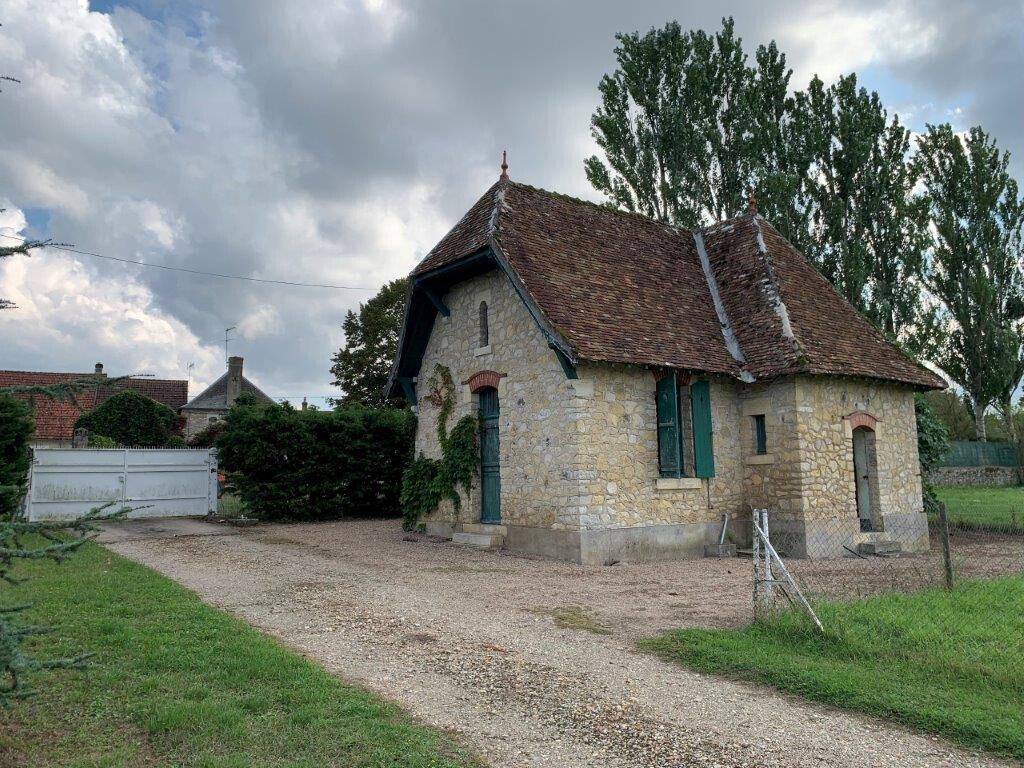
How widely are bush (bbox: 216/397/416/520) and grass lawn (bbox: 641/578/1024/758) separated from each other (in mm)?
13617

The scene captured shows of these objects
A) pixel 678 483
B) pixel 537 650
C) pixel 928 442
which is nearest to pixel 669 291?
pixel 678 483

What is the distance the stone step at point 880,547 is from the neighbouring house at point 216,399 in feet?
113

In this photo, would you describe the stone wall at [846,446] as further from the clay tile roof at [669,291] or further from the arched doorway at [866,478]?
the clay tile roof at [669,291]

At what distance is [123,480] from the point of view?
60.0ft

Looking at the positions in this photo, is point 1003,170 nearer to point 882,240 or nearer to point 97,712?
point 882,240

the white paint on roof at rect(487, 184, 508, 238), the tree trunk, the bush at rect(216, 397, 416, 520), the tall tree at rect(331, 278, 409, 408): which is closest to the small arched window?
the white paint on roof at rect(487, 184, 508, 238)

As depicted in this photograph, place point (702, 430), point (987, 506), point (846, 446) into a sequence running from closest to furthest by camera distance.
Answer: point (702, 430), point (846, 446), point (987, 506)

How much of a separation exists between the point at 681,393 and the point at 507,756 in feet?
33.1

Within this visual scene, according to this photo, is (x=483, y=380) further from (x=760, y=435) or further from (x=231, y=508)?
(x=231, y=508)

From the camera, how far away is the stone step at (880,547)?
44.9 ft

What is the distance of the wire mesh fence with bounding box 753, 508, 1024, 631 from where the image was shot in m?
7.15

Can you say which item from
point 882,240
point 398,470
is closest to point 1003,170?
point 882,240

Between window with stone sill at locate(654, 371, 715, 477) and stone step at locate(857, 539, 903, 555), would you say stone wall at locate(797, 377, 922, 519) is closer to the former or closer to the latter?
stone step at locate(857, 539, 903, 555)

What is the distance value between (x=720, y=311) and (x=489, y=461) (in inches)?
222
